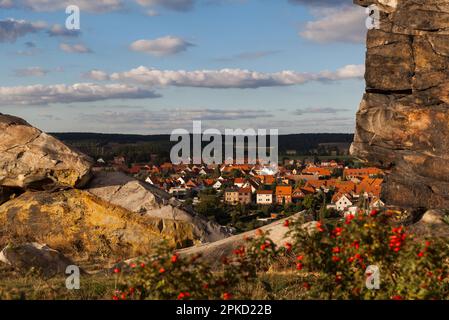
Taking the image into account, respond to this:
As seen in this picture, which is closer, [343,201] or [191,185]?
[343,201]

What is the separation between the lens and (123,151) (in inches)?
4003

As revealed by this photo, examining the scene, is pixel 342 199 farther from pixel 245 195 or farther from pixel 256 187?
pixel 256 187

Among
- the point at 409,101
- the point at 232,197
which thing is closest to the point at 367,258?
the point at 409,101

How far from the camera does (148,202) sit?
15.5 metres

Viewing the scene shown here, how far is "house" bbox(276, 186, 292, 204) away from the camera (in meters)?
74.6

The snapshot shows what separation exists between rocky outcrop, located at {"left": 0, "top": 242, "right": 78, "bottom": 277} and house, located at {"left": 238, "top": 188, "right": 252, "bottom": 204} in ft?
200

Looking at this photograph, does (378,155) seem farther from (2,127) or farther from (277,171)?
(277,171)

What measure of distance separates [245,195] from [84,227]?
62.7 meters

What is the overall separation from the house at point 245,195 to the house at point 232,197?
1.86ft

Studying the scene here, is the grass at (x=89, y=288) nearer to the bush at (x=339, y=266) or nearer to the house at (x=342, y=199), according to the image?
the bush at (x=339, y=266)

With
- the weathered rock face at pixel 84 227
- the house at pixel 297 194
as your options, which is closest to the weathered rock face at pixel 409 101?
the weathered rock face at pixel 84 227
